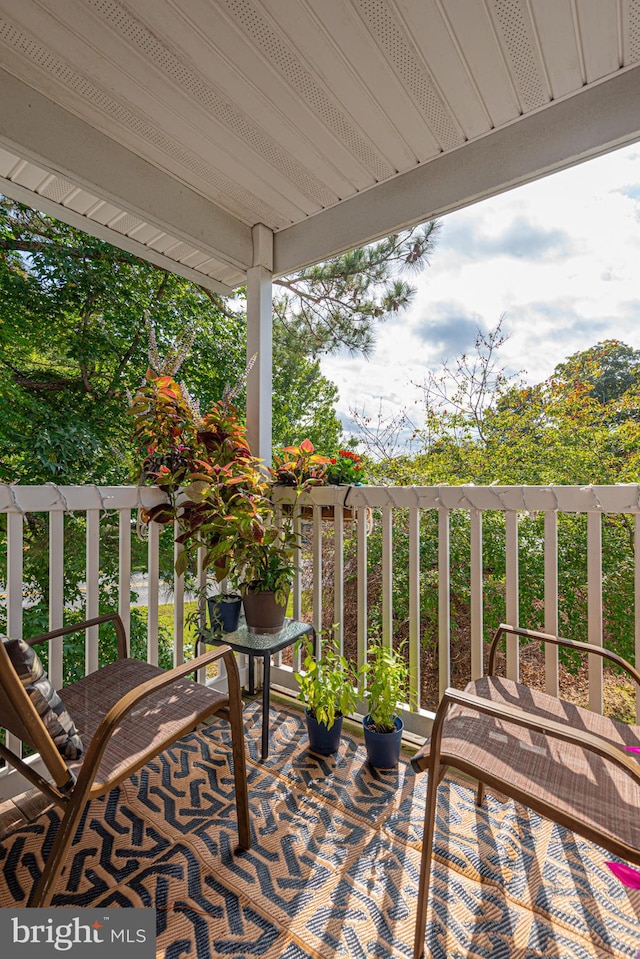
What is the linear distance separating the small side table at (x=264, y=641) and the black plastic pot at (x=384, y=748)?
1.43 ft

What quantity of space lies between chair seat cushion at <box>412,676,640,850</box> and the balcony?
0.43 metres

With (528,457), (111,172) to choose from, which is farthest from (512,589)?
(111,172)

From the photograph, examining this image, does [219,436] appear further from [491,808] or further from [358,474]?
[491,808]

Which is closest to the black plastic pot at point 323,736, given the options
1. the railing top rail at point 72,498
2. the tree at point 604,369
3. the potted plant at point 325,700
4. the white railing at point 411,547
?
the potted plant at point 325,700

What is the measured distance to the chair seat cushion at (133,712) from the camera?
3.67 ft

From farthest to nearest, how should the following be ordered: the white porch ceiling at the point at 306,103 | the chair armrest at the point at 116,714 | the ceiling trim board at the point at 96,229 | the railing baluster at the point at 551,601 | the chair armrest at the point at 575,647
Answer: the ceiling trim board at the point at 96,229 < the railing baluster at the point at 551,601 < the white porch ceiling at the point at 306,103 < the chair armrest at the point at 575,647 < the chair armrest at the point at 116,714

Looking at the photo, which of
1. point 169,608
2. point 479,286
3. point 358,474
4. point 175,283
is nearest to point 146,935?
point 358,474

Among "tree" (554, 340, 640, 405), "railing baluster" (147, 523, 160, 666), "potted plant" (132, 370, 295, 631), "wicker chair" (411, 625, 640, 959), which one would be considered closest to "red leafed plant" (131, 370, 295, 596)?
"potted plant" (132, 370, 295, 631)

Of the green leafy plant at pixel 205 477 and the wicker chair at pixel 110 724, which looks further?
the green leafy plant at pixel 205 477

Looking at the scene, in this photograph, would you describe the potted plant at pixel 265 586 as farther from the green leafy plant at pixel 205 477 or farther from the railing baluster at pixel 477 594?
the railing baluster at pixel 477 594

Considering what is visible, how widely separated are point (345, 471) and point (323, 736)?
4.00 feet

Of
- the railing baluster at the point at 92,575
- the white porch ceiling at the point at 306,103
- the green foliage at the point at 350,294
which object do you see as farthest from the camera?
the green foliage at the point at 350,294

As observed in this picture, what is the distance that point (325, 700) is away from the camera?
1723 mm

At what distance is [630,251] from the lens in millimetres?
3416
